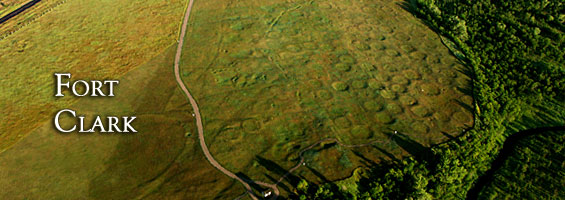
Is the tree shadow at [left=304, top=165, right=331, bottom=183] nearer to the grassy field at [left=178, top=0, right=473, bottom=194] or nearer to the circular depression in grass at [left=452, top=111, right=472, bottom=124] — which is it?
the grassy field at [left=178, top=0, right=473, bottom=194]

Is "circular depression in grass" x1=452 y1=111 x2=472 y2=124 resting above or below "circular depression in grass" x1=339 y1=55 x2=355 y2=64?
below

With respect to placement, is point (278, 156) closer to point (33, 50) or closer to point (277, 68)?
point (277, 68)

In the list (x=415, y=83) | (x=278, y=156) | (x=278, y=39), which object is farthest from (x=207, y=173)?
(x=415, y=83)

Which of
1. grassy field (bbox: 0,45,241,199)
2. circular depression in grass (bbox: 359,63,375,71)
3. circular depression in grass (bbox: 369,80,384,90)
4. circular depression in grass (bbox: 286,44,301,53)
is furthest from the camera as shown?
circular depression in grass (bbox: 286,44,301,53)

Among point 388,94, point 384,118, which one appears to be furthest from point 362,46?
point 384,118

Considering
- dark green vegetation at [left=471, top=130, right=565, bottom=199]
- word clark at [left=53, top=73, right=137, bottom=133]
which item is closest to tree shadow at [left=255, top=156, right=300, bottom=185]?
word clark at [left=53, top=73, right=137, bottom=133]

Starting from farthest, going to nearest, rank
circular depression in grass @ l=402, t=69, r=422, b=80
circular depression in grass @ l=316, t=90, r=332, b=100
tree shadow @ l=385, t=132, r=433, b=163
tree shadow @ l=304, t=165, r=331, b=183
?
circular depression in grass @ l=402, t=69, r=422, b=80 < circular depression in grass @ l=316, t=90, r=332, b=100 < tree shadow @ l=385, t=132, r=433, b=163 < tree shadow @ l=304, t=165, r=331, b=183
